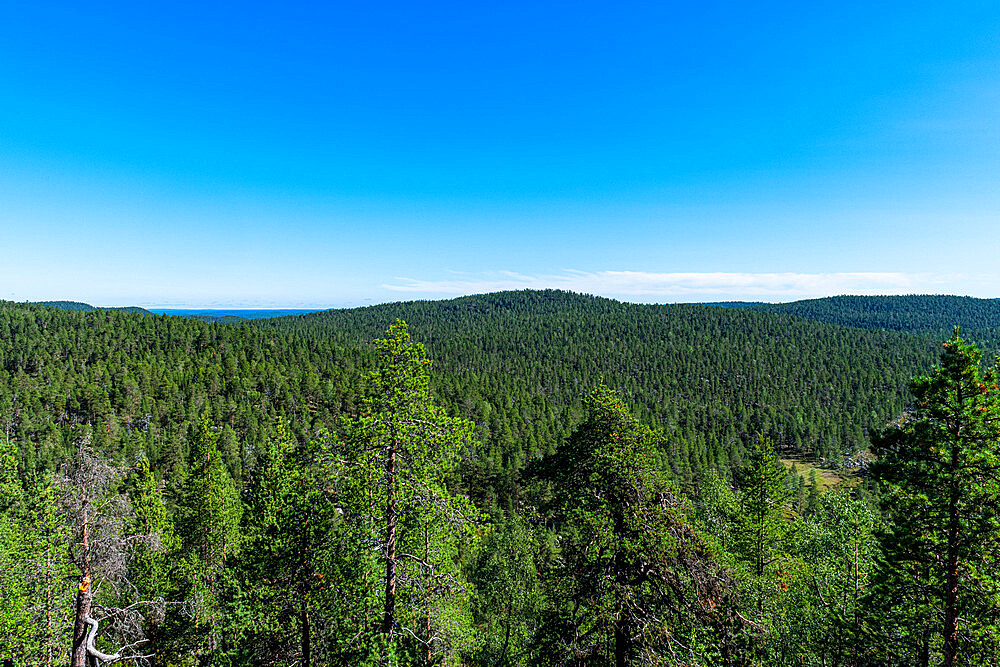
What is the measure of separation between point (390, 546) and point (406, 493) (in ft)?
4.51

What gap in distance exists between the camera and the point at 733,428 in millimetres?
143000

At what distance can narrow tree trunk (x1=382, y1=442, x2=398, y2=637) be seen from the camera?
10141 mm

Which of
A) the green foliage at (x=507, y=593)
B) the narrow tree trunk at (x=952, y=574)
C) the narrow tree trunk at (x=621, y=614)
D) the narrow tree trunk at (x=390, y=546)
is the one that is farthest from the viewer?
the green foliage at (x=507, y=593)

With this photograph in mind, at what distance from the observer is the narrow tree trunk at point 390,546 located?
10.1 m

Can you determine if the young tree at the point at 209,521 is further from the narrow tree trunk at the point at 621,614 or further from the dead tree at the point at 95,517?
the narrow tree trunk at the point at 621,614

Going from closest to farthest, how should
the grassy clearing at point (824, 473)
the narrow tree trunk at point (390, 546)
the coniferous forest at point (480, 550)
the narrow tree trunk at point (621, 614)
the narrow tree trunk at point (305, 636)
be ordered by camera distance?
the narrow tree trunk at point (621, 614)
the coniferous forest at point (480, 550)
the narrow tree trunk at point (390, 546)
the narrow tree trunk at point (305, 636)
the grassy clearing at point (824, 473)

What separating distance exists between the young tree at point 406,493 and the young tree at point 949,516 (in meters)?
10.9

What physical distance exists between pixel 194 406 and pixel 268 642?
374 ft

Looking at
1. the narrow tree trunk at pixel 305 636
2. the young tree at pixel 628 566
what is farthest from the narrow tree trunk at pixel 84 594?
the young tree at pixel 628 566

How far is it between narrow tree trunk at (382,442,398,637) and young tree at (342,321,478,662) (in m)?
0.02

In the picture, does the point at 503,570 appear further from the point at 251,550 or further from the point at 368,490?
the point at 368,490

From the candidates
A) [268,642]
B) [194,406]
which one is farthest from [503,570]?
[194,406]

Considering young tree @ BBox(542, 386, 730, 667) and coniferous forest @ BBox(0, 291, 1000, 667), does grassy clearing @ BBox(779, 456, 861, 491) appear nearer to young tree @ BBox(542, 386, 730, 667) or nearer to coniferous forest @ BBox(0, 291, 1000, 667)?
coniferous forest @ BBox(0, 291, 1000, 667)

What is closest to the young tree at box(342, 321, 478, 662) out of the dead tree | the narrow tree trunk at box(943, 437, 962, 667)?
the dead tree
